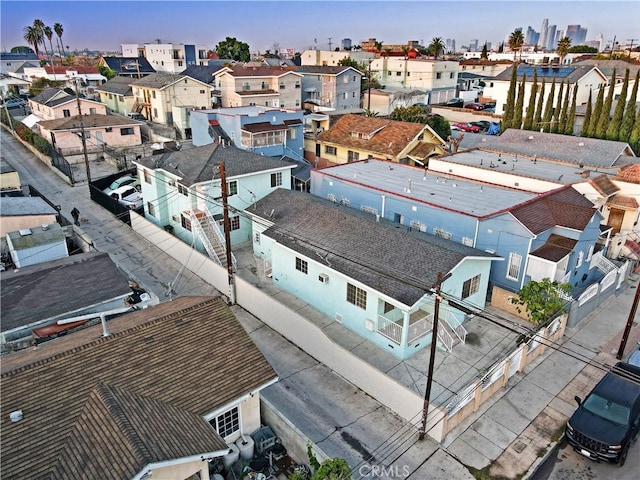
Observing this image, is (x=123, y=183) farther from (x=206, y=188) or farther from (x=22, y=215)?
(x=206, y=188)

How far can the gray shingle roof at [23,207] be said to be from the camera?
27.0 meters

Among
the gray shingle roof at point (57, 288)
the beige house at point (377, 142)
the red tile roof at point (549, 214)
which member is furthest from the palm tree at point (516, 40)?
the gray shingle roof at point (57, 288)

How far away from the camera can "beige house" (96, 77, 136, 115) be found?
213ft

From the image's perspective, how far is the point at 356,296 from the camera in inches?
813

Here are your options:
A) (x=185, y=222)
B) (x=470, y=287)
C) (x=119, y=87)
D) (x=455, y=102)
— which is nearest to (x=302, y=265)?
(x=470, y=287)

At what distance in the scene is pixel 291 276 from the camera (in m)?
24.1

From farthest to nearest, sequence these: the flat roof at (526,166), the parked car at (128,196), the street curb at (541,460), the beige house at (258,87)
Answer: the beige house at (258,87)
the parked car at (128,196)
the flat roof at (526,166)
the street curb at (541,460)

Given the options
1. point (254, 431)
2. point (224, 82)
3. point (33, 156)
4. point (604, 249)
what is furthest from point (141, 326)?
point (224, 82)

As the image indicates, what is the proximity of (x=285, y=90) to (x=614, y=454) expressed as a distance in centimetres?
5628

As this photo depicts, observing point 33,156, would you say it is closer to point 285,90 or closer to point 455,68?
point 285,90

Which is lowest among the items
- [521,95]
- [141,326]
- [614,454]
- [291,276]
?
[614,454]

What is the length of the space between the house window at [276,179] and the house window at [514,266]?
15623 millimetres

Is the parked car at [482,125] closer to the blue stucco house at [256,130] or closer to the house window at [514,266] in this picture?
the blue stucco house at [256,130]

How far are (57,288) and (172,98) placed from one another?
1703 inches
